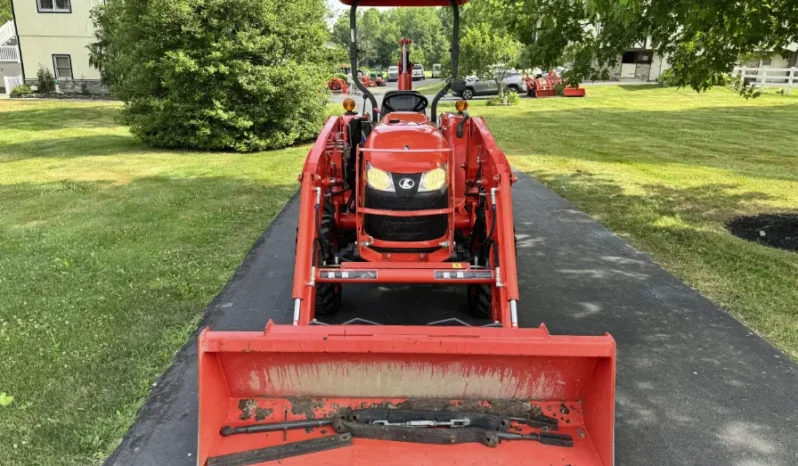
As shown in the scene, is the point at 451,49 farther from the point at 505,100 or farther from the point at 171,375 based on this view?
the point at 505,100

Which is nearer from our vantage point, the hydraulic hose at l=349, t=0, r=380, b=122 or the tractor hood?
the tractor hood

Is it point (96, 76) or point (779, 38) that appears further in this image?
point (96, 76)

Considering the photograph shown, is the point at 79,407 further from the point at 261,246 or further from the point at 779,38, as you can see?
the point at 779,38

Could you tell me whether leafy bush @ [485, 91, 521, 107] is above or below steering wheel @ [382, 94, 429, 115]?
below

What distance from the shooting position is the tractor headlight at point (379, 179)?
3949 millimetres

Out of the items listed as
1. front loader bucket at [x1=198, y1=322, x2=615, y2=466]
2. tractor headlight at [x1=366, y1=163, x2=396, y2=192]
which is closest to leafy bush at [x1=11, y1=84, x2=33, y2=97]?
tractor headlight at [x1=366, y1=163, x2=396, y2=192]

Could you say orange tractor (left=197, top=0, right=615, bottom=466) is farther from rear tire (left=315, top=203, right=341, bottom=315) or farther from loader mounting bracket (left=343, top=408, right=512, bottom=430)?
rear tire (left=315, top=203, right=341, bottom=315)

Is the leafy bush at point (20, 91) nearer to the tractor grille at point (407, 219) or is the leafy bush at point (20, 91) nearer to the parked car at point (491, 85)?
the parked car at point (491, 85)

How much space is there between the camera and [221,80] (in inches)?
470

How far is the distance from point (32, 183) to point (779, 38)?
1092 centimetres

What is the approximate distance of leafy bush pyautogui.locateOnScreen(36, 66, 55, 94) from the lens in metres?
26.9

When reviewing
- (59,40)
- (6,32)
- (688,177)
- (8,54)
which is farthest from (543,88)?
(6,32)

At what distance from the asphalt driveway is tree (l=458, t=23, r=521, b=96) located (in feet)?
54.6

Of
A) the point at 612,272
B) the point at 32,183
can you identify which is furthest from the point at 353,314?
the point at 32,183
